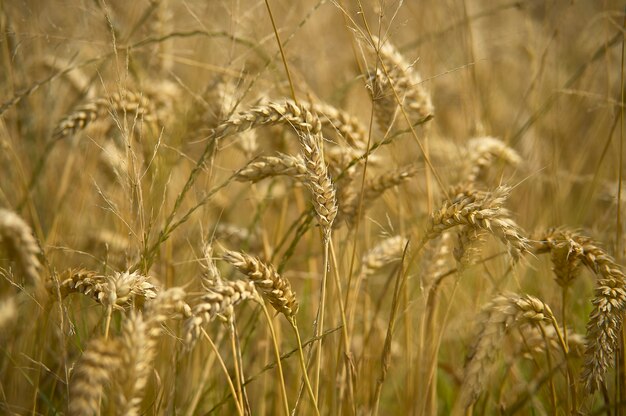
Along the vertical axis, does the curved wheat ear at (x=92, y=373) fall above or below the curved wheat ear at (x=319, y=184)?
below

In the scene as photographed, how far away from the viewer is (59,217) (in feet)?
6.61

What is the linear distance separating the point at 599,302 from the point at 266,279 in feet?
2.30

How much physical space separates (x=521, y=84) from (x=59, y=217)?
3.71 m

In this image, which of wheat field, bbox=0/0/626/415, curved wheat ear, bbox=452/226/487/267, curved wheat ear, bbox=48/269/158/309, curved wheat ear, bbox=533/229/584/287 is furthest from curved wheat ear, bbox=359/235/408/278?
curved wheat ear, bbox=48/269/158/309

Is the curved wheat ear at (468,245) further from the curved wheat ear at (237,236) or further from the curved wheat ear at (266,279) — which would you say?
the curved wheat ear at (237,236)

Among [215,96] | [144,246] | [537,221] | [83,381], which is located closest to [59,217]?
[215,96]

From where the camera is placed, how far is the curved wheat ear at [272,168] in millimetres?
1278

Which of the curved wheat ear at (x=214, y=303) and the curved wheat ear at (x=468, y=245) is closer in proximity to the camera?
the curved wheat ear at (x=214, y=303)

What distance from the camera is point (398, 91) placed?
61.0 inches

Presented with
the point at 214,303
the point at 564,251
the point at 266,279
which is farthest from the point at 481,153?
the point at 214,303

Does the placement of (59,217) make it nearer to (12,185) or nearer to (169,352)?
(12,185)

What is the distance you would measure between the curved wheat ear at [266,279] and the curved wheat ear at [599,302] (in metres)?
0.54

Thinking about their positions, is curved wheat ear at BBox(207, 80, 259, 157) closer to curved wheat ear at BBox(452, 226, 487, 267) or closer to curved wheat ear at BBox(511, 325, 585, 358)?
curved wheat ear at BBox(452, 226, 487, 267)

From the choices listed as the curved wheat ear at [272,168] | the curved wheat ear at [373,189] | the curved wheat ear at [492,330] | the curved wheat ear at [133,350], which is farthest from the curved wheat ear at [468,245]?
the curved wheat ear at [133,350]
